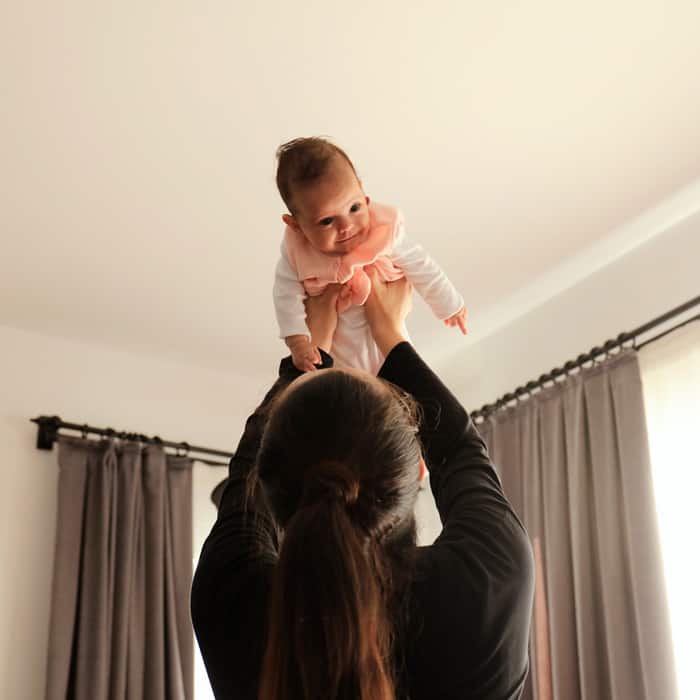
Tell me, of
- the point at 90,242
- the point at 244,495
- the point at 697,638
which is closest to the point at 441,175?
the point at 90,242

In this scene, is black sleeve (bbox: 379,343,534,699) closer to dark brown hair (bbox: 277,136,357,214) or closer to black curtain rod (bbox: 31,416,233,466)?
dark brown hair (bbox: 277,136,357,214)

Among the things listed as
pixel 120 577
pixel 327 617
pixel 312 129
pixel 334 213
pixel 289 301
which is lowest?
pixel 327 617

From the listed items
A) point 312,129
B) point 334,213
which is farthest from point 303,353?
point 312,129

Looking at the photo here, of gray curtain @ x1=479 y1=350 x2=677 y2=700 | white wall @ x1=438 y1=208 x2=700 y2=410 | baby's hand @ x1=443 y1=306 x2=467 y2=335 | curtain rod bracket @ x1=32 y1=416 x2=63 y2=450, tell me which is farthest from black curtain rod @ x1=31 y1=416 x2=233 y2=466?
baby's hand @ x1=443 y1=306 x2=467 y2=335

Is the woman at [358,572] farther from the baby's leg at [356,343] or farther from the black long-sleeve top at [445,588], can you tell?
the baby's leg at [356,343]

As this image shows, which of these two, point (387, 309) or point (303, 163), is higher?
point (303, 163)

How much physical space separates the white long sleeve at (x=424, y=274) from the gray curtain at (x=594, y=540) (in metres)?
1.09

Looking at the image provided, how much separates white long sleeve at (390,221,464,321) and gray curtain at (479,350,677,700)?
1089 mm

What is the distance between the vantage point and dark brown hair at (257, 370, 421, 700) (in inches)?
34.6

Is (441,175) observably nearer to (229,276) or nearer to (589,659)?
(229,276)

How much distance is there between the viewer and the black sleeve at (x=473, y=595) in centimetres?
90

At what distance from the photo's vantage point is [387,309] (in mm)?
1404

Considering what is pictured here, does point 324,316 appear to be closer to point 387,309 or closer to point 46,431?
point 387,309

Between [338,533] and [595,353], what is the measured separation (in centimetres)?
189
